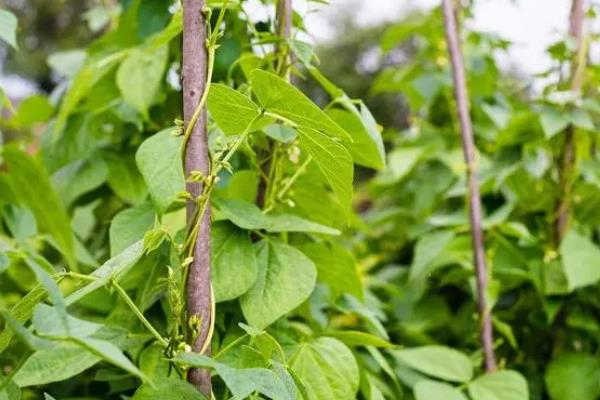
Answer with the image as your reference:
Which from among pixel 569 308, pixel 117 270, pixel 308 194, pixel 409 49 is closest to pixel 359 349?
pixel 308 194

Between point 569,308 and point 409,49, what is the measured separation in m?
9.64

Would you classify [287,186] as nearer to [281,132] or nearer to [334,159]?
[281,132]

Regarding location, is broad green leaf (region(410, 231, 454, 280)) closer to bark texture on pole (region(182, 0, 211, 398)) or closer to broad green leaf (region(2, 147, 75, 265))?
bark texture on pole (region(182, 0, 211, 398))

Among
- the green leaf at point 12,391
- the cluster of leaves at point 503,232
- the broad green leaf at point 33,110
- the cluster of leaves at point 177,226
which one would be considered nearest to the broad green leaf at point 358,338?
the cluster of leaves at point 177,226

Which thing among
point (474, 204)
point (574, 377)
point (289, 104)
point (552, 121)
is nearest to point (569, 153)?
point (552, 121)

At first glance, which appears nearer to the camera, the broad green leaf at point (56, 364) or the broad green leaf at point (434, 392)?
the broad green leaf at point (56, 364)

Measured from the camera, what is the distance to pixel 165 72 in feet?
3.76

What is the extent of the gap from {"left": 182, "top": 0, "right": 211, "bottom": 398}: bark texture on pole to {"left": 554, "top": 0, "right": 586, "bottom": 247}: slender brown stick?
0.90 meters

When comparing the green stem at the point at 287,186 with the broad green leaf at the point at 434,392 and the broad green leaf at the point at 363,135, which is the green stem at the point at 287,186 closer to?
the broad green leaf at the point at 363,135

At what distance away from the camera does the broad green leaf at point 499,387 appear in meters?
1.09

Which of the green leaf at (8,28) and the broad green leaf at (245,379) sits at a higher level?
the green leaf at (8,28)

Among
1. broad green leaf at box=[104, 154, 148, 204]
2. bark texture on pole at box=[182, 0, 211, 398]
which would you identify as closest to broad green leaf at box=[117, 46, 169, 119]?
broad green leaf at box=[104, 154, 148, 204]

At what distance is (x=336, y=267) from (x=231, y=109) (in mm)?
313

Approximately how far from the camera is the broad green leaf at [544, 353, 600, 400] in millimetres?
1277
